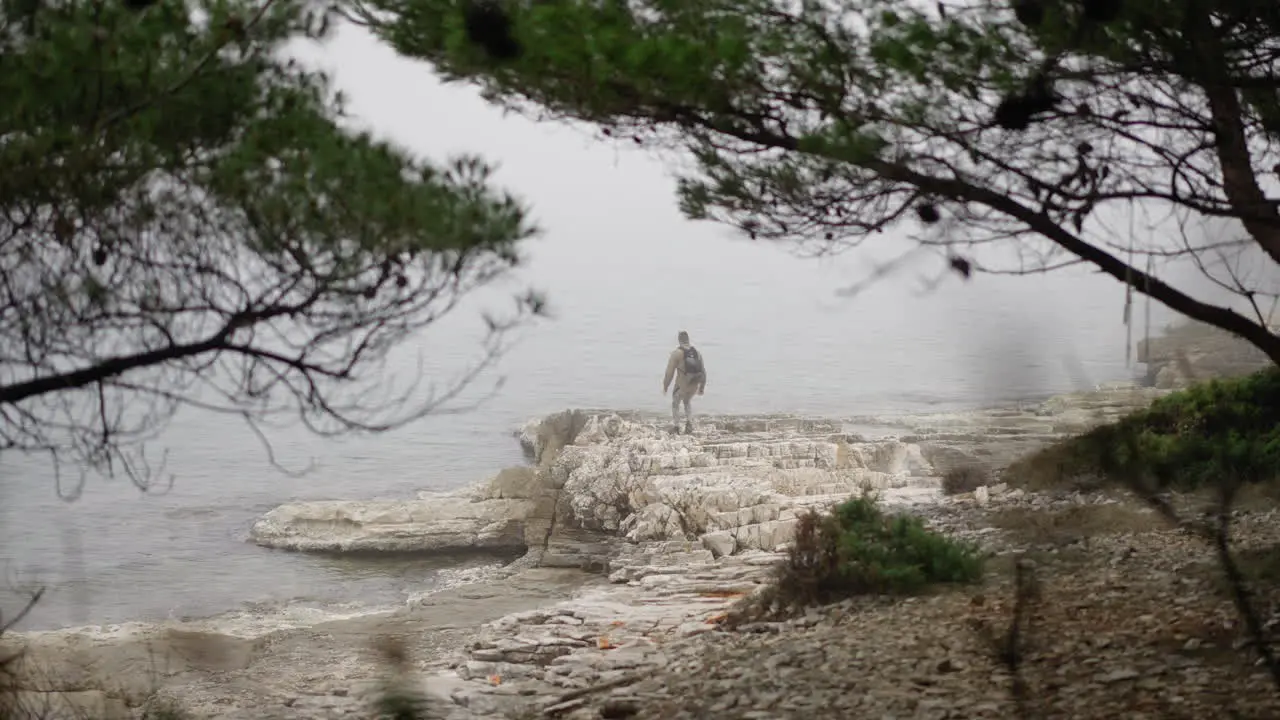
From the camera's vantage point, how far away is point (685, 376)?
10102mm

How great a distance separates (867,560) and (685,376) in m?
5.14

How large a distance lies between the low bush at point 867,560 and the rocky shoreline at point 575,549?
12.2 inches

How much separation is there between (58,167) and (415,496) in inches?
303

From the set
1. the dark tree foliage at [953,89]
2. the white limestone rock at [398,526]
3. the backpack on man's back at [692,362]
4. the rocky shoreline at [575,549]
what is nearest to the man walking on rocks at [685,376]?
the backpack on man's back at [692,362]

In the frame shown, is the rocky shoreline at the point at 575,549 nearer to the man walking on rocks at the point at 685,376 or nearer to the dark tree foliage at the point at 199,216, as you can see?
the man walking on rocks at the point at 685,376

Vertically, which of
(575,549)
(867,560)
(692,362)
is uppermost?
(692,362)

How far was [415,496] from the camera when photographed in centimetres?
1048

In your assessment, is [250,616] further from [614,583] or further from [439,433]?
[439,433]

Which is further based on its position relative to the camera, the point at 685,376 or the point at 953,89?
the point at 685,376

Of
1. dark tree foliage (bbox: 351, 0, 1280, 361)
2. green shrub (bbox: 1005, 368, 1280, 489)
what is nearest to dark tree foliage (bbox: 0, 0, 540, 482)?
dark tree foliage (bbox: 351, 0, 1280, 361)

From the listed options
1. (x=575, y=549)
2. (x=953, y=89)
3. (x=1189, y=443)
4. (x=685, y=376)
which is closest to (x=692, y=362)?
(x=685, y=376)

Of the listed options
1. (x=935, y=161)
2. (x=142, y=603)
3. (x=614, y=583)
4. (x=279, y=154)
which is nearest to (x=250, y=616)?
(x=142, y=603)

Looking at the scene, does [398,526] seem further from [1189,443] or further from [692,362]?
[1189,443]

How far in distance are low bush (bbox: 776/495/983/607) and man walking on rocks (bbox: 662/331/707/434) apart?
4.58m
